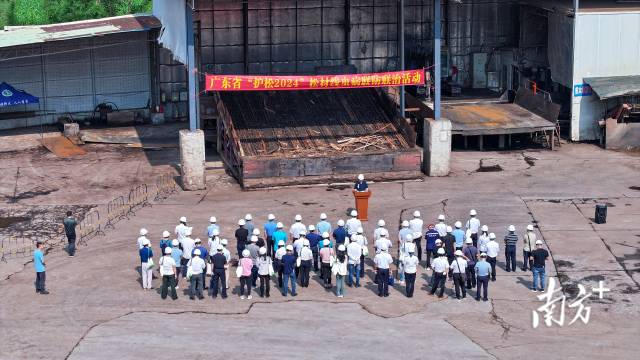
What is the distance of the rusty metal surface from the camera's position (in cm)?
4356

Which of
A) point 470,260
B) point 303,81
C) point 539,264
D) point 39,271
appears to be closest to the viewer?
point 39,271

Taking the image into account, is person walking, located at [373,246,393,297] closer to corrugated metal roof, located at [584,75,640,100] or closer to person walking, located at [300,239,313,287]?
person walking, located at [300,239,313,287]

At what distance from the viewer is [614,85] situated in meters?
44.4

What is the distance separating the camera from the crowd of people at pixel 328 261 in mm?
27859

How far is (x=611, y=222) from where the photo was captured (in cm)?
3434

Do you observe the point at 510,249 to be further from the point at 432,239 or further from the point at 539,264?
the point at 432,239

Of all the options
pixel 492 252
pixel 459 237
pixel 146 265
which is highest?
pixel 459 237

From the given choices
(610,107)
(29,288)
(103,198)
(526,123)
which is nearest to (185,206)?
(103,198)

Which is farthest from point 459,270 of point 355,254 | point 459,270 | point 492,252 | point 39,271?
point 39,271

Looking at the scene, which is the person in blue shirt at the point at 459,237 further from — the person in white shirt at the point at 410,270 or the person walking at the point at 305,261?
the person walking at the point at 305,261

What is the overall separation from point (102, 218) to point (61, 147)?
978cm

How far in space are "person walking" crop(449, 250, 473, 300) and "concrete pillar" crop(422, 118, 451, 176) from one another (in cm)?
1228

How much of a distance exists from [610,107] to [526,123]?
378 centimetres

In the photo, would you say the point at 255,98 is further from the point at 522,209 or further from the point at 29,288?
the point at 29,288
